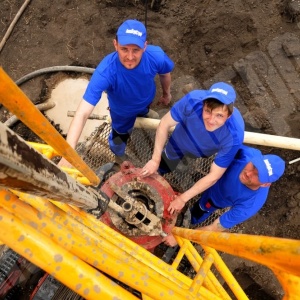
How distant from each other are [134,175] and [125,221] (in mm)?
652

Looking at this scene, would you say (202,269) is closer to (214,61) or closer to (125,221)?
(125,221)

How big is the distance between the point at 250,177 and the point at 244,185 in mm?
232

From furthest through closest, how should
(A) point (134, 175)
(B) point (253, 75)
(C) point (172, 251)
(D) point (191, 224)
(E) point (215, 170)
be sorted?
1. (B) point (253, 75)
2. (D) point (191, 224)
3. (C) point (172, 251)
4. (A) point (134, 175)
5. (E) point (215, 170)

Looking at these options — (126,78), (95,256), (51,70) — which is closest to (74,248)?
(95,256)

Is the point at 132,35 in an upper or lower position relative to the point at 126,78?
upper

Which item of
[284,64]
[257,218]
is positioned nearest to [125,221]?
[257,218]

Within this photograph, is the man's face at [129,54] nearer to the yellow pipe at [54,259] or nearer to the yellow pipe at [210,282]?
the yellow pipe at [210,282]

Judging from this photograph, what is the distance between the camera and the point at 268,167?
12.3 ft

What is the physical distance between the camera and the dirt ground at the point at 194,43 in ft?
24.5

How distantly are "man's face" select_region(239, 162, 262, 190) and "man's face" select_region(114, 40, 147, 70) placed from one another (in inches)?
73.1

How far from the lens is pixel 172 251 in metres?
5.07

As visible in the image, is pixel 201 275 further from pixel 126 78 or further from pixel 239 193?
pixel 126 78

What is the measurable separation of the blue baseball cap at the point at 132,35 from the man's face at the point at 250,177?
75.1 inches

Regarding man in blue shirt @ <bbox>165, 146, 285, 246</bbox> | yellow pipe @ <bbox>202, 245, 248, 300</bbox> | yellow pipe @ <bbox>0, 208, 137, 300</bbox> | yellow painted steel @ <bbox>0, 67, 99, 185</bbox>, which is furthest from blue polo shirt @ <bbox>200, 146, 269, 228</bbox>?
yellow pipe @ <bbox>0, 208, 137, 300</bbox>
